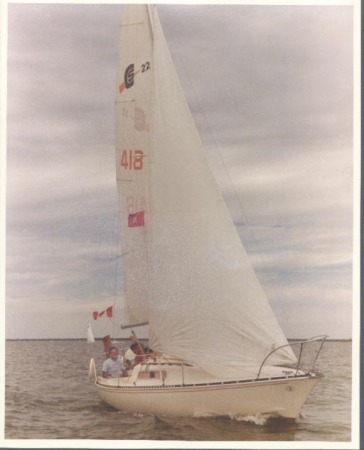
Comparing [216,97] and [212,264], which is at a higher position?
[216,97]

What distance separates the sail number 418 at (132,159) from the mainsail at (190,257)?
0.70 m

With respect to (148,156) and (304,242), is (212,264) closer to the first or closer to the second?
(304,242)

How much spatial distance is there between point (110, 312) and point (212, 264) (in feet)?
8.10

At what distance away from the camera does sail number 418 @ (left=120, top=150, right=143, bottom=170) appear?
12570 millimetres

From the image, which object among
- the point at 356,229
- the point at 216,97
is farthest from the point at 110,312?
the point at 356,229

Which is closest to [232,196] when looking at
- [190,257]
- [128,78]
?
[190,257]

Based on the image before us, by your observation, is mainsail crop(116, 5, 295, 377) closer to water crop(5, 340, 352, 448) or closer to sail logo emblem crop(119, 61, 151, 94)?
sail logo emblem crop(119, 61, 151, 94)

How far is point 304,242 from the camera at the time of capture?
10680 mm

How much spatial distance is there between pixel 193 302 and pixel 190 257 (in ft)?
2.01

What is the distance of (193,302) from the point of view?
10.8 m

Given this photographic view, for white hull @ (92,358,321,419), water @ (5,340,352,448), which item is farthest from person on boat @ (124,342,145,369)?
white hull @ (92,358,321,419)

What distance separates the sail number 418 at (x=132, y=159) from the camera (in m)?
12.6

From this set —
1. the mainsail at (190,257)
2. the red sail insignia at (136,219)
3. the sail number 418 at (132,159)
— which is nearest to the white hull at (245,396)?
the mainsail at (190,257)

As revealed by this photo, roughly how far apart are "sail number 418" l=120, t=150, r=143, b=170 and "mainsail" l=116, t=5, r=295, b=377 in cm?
70
